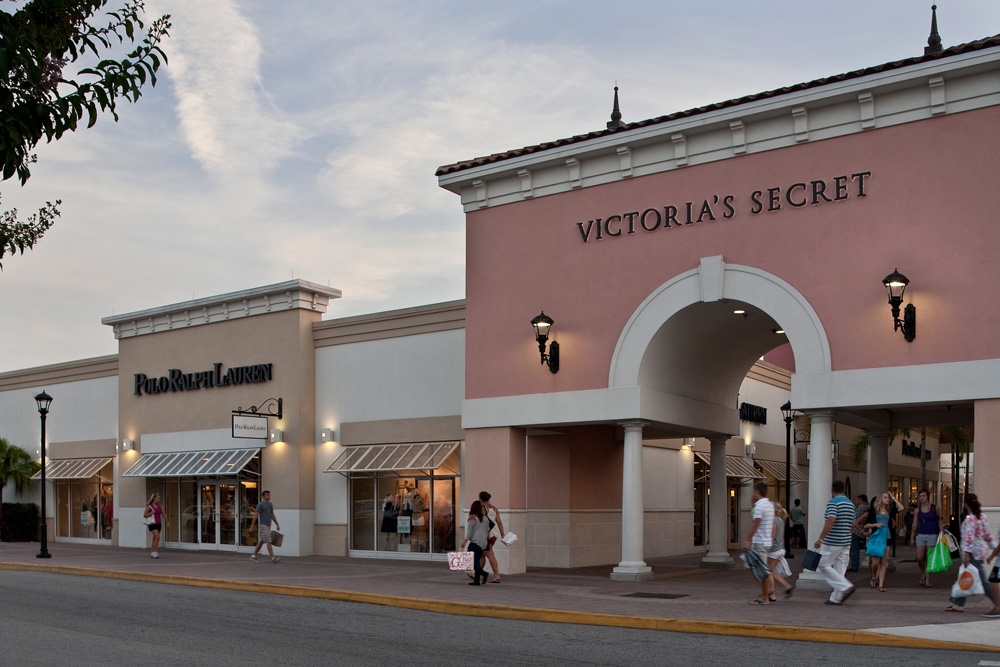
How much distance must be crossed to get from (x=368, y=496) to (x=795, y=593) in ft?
40.4

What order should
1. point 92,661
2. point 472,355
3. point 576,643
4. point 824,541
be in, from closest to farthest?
point 92,661, point 576,643, point 824,541, point 472,355

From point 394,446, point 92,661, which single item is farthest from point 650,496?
point 92,661

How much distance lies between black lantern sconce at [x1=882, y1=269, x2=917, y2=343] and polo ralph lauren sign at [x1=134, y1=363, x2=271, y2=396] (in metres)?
16.6

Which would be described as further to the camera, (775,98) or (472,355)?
(472,355)

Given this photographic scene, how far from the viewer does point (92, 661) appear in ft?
32.3

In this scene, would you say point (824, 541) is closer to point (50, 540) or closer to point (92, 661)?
point (92, 661)

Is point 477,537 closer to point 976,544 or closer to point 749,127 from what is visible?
point 976,544

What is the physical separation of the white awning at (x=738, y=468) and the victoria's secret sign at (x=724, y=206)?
12.3m

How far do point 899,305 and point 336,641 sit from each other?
9.62m

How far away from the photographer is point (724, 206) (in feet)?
55.4

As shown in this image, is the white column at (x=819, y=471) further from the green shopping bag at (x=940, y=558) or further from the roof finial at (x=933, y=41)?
the roof finial at (x=933, y=41)

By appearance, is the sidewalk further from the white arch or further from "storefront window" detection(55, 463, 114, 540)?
"storefront window" detection(55, 463, 114, 540)

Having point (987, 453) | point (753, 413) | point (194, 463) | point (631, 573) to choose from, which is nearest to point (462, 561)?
point (631, 573)

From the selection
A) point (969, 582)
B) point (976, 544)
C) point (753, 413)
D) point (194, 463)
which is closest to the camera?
point (969, 582)
